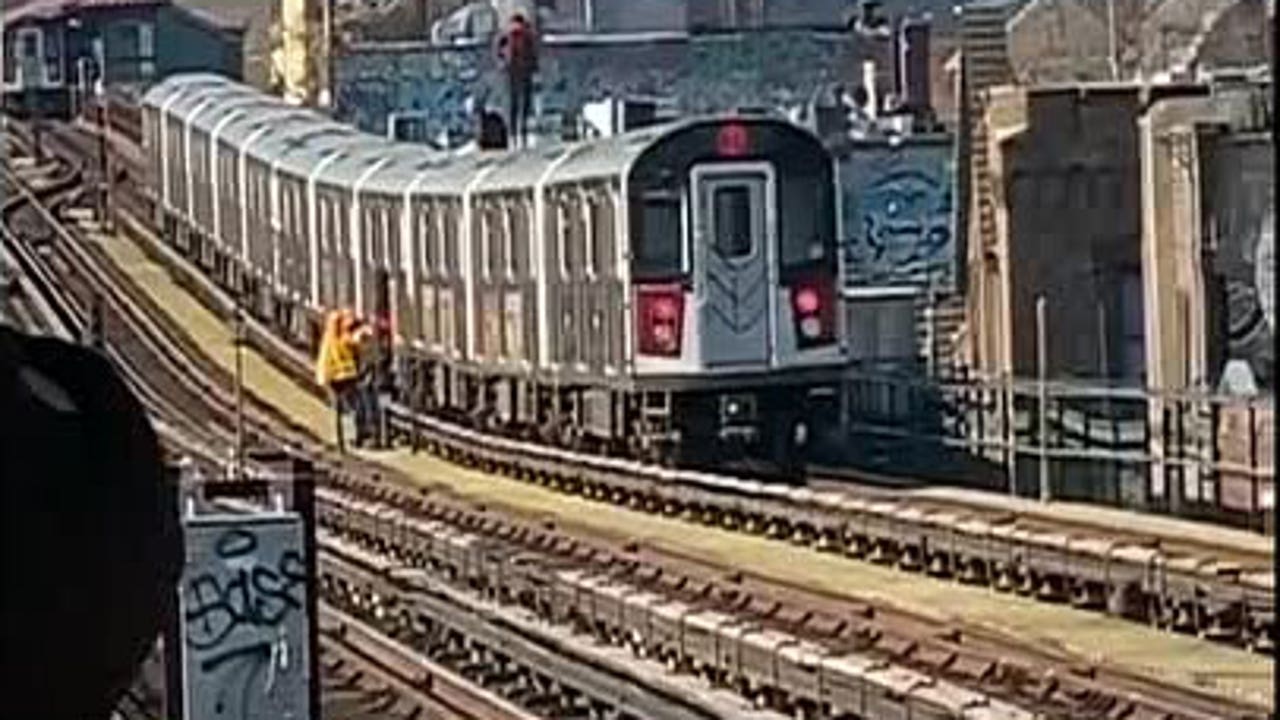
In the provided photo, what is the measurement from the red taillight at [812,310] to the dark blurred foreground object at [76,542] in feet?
78.0

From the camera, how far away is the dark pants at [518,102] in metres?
40.6

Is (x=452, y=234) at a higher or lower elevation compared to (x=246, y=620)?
higher

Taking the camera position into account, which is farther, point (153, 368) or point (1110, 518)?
point (153, 368)

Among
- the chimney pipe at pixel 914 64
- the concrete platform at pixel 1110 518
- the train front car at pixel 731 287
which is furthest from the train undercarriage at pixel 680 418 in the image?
the chimney pipe at pixel 914 64

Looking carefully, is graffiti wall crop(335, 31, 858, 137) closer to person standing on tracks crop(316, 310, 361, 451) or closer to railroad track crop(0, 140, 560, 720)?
railroad track crop(0, 140, 560, 720)

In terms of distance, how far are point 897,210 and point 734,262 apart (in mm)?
19298

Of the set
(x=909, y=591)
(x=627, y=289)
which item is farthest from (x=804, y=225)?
(x=909, y=591)

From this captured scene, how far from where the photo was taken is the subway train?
25.5 metres

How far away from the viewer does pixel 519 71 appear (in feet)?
131

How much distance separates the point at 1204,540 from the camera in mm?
18188

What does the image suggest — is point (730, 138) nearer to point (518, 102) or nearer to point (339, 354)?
point (339, 354)

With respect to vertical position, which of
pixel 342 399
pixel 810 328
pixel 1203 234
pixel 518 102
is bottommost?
pixel 342 399

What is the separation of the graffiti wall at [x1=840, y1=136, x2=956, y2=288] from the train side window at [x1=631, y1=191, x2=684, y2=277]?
Result: 17.5 metres

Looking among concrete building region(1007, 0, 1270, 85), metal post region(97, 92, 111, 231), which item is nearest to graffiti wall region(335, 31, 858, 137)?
metal post region(97, 92, 111, 231)
